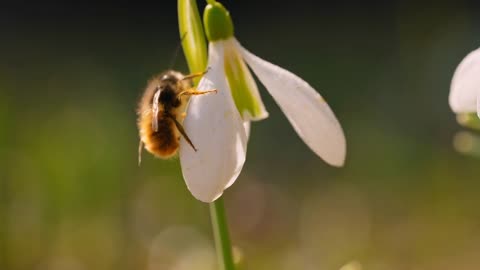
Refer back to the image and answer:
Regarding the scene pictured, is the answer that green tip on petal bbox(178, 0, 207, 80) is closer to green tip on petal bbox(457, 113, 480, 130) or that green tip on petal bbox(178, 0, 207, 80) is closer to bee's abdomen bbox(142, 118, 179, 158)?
bee's abdomen bbox(142, 118, 179, 158)

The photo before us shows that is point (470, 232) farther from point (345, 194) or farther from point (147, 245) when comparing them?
point (147, 245)

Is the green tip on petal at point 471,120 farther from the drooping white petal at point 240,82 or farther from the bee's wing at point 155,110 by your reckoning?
the bee's wing at point 155,110

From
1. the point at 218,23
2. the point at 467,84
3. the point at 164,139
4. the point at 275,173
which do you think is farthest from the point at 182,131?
the point at 275,173

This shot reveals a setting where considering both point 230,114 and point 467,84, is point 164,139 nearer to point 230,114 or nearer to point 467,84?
point 230,114

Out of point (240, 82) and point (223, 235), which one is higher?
point (240, 82)

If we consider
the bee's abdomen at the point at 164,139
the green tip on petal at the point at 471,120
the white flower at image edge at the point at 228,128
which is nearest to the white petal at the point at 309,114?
the white flower at image edge at the point at 228,128

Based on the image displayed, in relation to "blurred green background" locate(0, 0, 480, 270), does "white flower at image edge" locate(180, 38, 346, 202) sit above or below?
above

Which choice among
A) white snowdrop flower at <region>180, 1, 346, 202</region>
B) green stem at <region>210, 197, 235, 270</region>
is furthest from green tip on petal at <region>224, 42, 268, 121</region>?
green stem at <region>210, 197, 235, 270</region>
